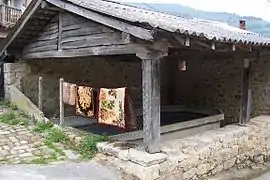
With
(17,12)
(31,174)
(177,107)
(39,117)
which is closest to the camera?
(31,174)

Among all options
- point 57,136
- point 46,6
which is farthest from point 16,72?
point 57,136

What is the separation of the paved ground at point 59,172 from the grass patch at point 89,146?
412 millimetres

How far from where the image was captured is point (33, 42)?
9.27m

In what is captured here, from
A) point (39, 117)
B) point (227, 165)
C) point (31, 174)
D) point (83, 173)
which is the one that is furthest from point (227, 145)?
point (39, 117)

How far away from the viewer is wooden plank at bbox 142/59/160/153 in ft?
18.1

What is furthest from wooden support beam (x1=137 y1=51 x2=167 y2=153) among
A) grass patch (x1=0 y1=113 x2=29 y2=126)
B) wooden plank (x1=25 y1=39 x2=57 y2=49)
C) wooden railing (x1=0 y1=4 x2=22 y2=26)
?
wooden railing (x1=0 y1=4 x2=22 y2=26)

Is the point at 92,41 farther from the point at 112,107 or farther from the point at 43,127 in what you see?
the point at 43,127

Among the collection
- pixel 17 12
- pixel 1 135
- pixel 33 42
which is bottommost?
A: pixel 1 135

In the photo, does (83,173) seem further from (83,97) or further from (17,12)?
(17,12)

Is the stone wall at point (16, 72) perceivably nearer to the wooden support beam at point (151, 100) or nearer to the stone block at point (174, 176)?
the wooden support beam at point (151, 100)

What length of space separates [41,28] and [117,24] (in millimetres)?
3845

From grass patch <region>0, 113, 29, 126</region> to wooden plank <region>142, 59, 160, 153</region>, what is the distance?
13.0ft

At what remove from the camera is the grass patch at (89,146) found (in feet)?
20.8

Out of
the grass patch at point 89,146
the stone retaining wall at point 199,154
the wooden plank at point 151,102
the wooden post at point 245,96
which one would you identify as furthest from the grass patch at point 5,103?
the wooden post at point 245,96
